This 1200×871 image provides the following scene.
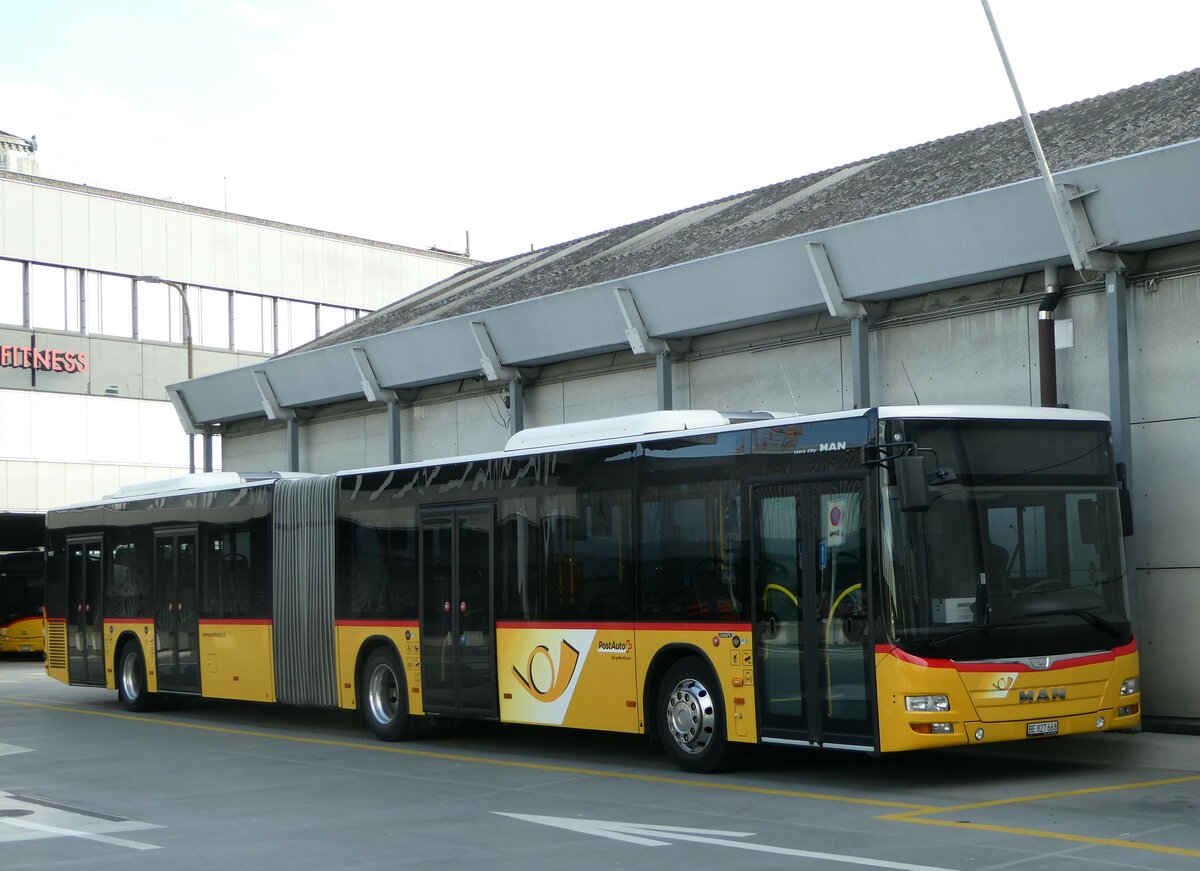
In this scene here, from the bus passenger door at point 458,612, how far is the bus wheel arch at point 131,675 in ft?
23.9

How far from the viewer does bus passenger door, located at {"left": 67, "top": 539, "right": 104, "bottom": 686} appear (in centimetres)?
2372

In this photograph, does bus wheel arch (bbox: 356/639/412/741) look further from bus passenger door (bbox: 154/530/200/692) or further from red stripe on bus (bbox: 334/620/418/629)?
bus passenger door (bbox: 154/530/200/692)

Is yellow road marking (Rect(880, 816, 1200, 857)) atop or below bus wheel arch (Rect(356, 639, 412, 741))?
below

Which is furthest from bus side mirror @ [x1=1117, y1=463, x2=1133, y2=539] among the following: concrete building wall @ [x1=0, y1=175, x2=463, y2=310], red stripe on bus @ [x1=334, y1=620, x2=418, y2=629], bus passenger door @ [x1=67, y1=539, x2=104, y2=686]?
concrete building wall @ [x1=0, y1=175, x2=463, y2=310]

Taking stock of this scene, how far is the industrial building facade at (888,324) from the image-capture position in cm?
1487

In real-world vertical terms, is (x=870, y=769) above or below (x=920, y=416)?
below

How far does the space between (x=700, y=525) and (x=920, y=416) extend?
230cm

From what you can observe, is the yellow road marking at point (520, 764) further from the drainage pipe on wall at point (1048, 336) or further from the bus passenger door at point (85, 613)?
the drainage pipe on wall at point (1048, 336)

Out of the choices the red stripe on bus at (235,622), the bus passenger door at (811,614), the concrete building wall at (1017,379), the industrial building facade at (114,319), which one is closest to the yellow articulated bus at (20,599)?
the industrial building facade at (114,319)

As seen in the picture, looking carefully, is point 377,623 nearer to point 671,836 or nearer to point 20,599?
point 671,836

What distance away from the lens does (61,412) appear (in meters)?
49.0

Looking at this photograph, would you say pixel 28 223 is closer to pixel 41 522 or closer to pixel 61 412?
pixel 61 412

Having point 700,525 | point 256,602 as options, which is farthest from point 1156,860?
point 256,602

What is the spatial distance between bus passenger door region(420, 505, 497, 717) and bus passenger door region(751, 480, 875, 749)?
388cm
